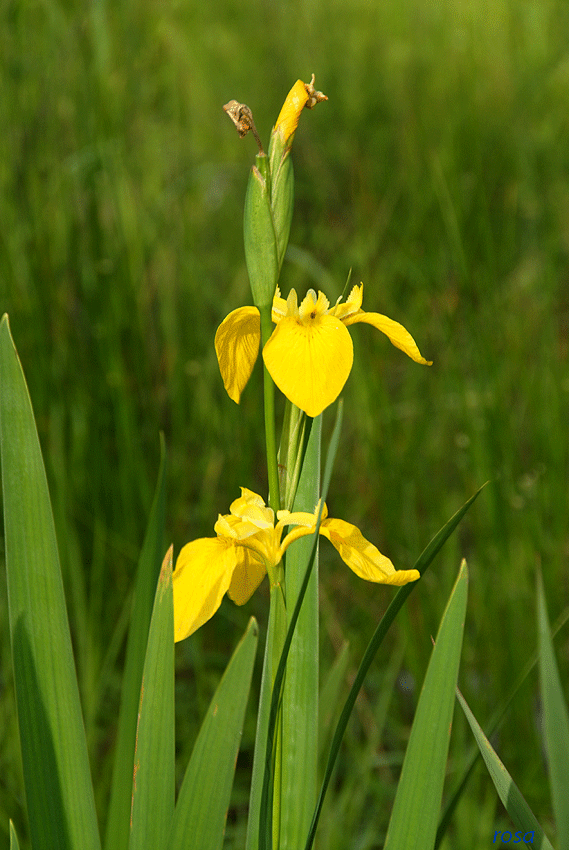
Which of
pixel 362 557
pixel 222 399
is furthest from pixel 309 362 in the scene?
pixel 222 399

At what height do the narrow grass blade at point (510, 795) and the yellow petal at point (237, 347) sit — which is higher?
the yellow petal at point (237, 347)

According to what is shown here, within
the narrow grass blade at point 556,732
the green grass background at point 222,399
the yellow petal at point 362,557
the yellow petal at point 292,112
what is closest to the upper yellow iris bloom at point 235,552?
the yellow petal at point 362,557

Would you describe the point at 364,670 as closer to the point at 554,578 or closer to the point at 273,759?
the point at 273,759

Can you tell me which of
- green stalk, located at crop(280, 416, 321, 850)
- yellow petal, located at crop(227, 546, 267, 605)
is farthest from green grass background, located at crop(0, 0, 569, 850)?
yellow petal, located at crop(227, 546, 267, 605)

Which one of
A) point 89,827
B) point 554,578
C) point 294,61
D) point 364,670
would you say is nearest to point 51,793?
point 89,827

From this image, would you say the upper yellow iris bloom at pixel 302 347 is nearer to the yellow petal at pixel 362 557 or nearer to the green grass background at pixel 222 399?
the yellow petal at pixel 362 557

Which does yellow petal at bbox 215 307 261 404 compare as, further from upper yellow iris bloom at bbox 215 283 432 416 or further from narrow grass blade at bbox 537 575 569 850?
narrow grass blade at bbox 537 575 569 850

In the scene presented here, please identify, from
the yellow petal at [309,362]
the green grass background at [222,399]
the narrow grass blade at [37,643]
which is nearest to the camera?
the yellow petal at [309,362]
